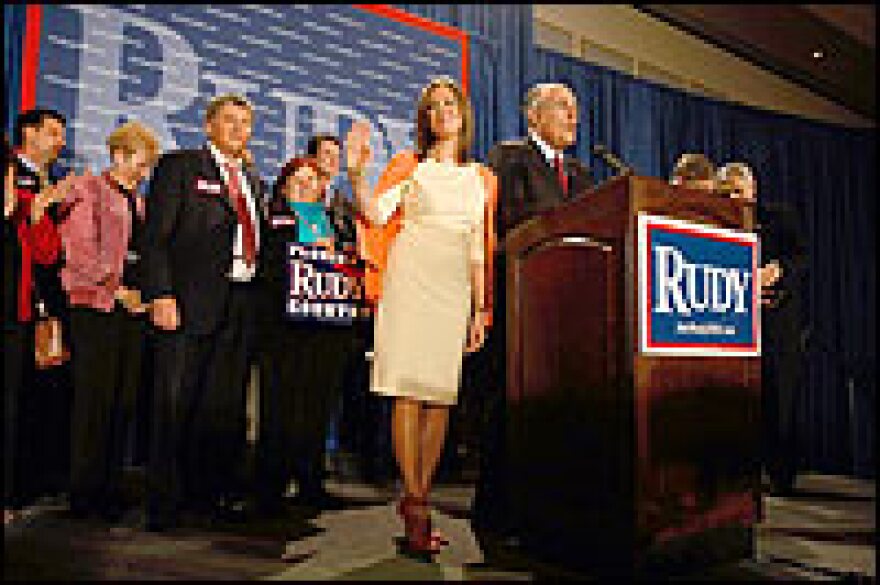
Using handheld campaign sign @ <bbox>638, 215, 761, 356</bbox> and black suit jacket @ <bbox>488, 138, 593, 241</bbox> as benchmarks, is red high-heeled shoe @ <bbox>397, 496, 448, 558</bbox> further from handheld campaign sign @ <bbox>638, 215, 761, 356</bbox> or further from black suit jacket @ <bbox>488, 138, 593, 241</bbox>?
black suit jacket @ <bbox>488, 138, 593, 241</bbox>

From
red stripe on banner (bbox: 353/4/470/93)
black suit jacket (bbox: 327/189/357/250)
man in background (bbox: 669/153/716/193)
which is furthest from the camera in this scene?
red stripe on banner (bbox: 353/4/470/93)

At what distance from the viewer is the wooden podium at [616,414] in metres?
1.43

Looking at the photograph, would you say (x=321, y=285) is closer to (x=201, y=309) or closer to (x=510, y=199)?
(x=201, y=309)

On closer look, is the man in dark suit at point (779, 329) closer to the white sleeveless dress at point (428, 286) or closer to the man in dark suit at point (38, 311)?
the white sleeveless dress at point (428, 286)

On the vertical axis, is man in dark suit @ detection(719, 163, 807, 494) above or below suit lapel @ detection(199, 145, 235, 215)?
below

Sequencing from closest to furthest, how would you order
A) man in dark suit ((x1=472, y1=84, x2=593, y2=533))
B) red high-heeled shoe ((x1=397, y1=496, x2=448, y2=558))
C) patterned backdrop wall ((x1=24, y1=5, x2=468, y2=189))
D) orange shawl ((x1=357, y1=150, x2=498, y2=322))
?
red high-heeled shoe ((x1=397, y1=496, x2=448, y2=558)), orange shawl ((x1=357, y1=150, x2=498, y2=322)), man in dark suit ((x1=472, y1=84, x2=593, y2=533)), patterned backdrop wall ((x1=24, y1=5, x2=468, y2=189))

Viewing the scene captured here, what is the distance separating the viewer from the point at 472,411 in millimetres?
2301

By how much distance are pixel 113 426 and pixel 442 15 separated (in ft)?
9.97

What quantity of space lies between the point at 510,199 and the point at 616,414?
818mm

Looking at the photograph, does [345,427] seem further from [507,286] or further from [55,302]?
[507,286]

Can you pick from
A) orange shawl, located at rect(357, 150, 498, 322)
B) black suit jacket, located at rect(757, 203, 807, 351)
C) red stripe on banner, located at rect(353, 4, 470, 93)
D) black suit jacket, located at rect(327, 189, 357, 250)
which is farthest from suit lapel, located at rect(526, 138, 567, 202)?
red stripe on banner, located at rect(353, 4, 470, 93)

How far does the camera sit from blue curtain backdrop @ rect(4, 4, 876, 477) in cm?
436

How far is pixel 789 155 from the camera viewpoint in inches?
211

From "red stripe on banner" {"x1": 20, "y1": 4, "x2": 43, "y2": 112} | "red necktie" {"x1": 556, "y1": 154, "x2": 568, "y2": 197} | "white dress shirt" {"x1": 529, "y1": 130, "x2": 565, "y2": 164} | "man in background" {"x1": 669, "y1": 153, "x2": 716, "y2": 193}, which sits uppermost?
"red stripe on banner" {"x1": 20, "y1": 4, "x2": 43, "y2": 112}
